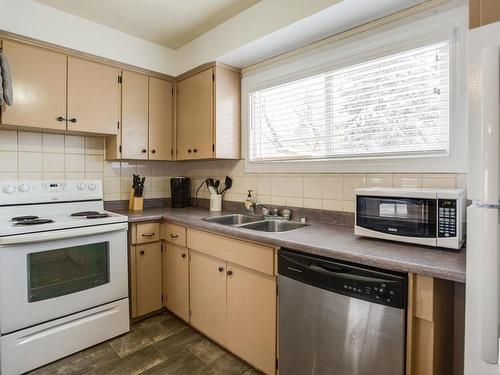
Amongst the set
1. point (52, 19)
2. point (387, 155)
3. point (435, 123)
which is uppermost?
point (52, 19)

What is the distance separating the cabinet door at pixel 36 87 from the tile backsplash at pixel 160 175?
0.29 metres

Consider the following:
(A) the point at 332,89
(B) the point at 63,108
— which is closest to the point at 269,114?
(A) the point at 332,89

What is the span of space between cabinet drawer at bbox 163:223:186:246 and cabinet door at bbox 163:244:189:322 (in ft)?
0.17

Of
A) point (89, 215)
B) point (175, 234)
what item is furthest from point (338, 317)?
point (89, 215)

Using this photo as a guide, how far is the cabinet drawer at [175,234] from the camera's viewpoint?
225 centimetres

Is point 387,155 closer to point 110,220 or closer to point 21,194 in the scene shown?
point 110,220

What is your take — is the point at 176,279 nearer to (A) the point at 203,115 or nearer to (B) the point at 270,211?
(B) the point at 270,211

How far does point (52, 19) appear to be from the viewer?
212cm

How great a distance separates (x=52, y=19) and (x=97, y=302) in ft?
6.66

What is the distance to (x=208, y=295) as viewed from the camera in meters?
2.08

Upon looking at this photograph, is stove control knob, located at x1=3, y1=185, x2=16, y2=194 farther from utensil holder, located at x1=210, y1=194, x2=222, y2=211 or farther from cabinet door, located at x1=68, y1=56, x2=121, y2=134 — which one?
utensil holder, located at x1=210, y1=194, x2=222, y2=211

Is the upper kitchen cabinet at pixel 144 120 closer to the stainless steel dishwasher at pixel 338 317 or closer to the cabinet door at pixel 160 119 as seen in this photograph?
the cabinet door at pixel 160 119

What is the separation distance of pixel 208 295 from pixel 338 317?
104cm

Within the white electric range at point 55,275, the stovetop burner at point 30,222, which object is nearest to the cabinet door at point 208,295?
the white electric range at point 55,275
